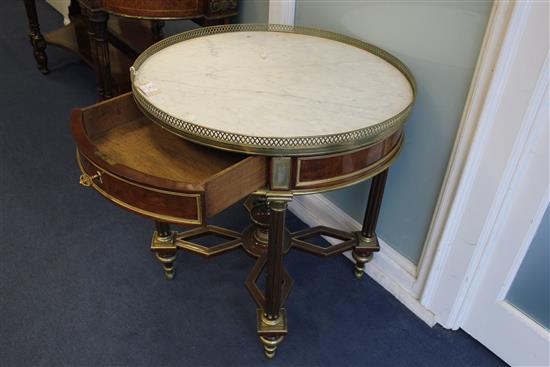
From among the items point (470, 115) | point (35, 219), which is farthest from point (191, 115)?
point (35, 219)

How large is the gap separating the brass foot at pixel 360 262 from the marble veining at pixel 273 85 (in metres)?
0.47

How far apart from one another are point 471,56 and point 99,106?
668 mm

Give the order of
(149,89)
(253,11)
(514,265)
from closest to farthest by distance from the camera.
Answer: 1. (149,89)
2. (514,265)
3. (253,11)

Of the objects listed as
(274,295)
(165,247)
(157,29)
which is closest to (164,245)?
(165,247)

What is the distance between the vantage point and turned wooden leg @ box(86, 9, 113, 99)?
1.42 metres

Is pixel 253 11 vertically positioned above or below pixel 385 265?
above

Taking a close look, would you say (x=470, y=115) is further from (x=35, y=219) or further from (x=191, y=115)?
(x=35, y=219)

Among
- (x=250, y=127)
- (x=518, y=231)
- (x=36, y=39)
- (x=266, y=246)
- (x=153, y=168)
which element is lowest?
(x=266, y=246)

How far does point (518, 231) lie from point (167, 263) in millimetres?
780

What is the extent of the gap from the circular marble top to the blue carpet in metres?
0.53

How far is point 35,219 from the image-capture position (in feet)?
4.72

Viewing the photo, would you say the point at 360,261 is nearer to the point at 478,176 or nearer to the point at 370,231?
the point at 370,231

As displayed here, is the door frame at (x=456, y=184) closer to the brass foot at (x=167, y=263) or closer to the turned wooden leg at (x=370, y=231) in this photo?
the turned wooden leg at (x=370, y=231)

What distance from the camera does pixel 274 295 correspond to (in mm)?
1023
